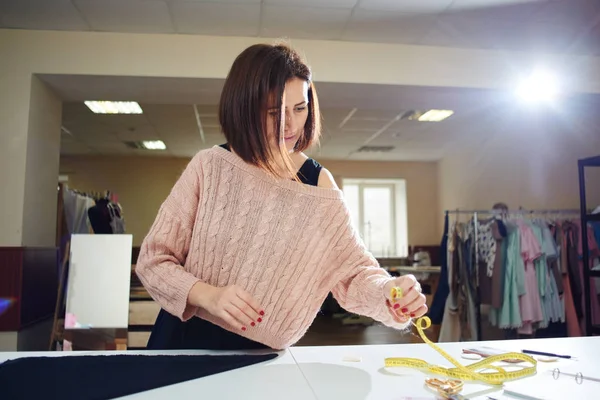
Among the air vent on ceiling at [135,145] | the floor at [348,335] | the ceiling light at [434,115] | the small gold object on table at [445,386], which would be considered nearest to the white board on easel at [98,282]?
the floor at [348,335]

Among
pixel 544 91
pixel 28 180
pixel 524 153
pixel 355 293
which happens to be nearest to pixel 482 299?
pixel 544 91

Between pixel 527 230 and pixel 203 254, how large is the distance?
347cm

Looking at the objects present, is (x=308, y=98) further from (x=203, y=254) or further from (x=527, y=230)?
(x=527, y=230)

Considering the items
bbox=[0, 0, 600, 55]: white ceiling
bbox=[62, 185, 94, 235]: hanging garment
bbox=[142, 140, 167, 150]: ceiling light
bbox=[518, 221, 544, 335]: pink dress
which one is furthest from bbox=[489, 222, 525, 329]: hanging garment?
bbox=[142, 140, 167, 150]: ceiling light

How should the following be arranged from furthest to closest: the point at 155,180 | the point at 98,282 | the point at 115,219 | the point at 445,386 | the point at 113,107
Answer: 1. the point at 155,180
2. the point at 113,107
3. the point at 115,219
4. the point at 98,282
5. the point at 445,386

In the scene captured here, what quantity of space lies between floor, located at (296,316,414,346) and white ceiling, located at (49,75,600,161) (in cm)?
223

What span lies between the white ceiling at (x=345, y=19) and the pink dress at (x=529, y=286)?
150 cm

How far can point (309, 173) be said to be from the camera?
1.08 metres

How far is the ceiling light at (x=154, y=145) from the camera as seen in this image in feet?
22.5

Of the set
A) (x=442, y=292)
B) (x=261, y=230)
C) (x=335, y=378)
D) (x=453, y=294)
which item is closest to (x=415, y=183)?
(x=442, y=292)

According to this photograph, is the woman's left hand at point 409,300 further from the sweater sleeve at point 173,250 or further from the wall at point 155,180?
the wall at point 155,180

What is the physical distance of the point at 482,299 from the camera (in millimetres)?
3801

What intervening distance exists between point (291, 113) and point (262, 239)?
0.28m

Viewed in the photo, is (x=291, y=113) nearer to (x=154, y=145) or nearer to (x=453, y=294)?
(x=453, y=294)
